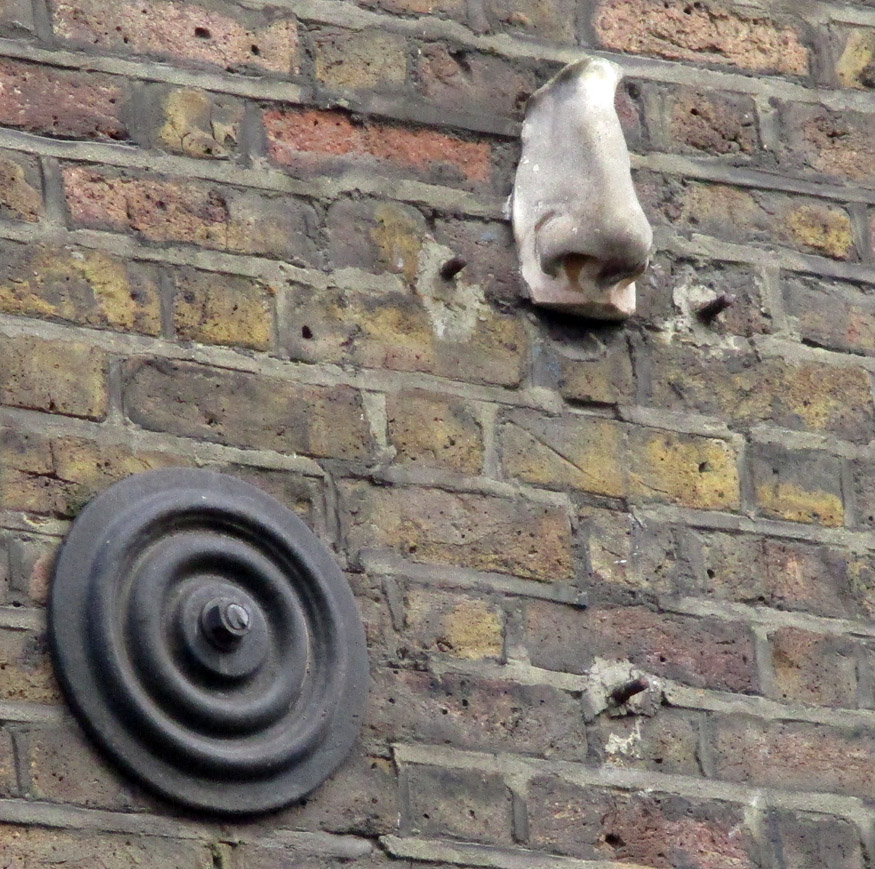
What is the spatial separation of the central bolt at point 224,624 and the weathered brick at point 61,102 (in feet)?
1.97

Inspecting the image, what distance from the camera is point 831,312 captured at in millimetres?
3516

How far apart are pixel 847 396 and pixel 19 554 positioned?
3.55 feet

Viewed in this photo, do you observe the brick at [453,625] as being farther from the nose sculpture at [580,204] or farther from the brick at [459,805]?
the nose sculpture at [580,204]

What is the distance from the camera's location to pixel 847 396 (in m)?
3.47

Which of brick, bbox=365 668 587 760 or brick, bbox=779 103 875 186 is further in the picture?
brick, bbox=779 103 875 186

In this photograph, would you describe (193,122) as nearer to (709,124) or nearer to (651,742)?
(709,124)

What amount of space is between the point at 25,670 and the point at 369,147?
0.83 m

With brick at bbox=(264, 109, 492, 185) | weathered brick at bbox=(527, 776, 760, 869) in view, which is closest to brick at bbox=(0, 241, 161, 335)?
brick at bbox=(264, 109, 492, 185)

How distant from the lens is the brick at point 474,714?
10.1ft

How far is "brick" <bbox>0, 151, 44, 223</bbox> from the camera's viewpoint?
3158 mm

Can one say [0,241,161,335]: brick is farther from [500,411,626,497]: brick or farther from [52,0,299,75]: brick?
[500,411,626,497]: brick

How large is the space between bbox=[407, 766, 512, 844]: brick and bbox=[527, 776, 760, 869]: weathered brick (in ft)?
0.12

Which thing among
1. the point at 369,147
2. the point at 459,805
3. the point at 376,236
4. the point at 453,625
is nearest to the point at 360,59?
the point at 369,147

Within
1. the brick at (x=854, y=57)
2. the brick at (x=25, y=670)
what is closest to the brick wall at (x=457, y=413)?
the brick at (x=25, y=670)
